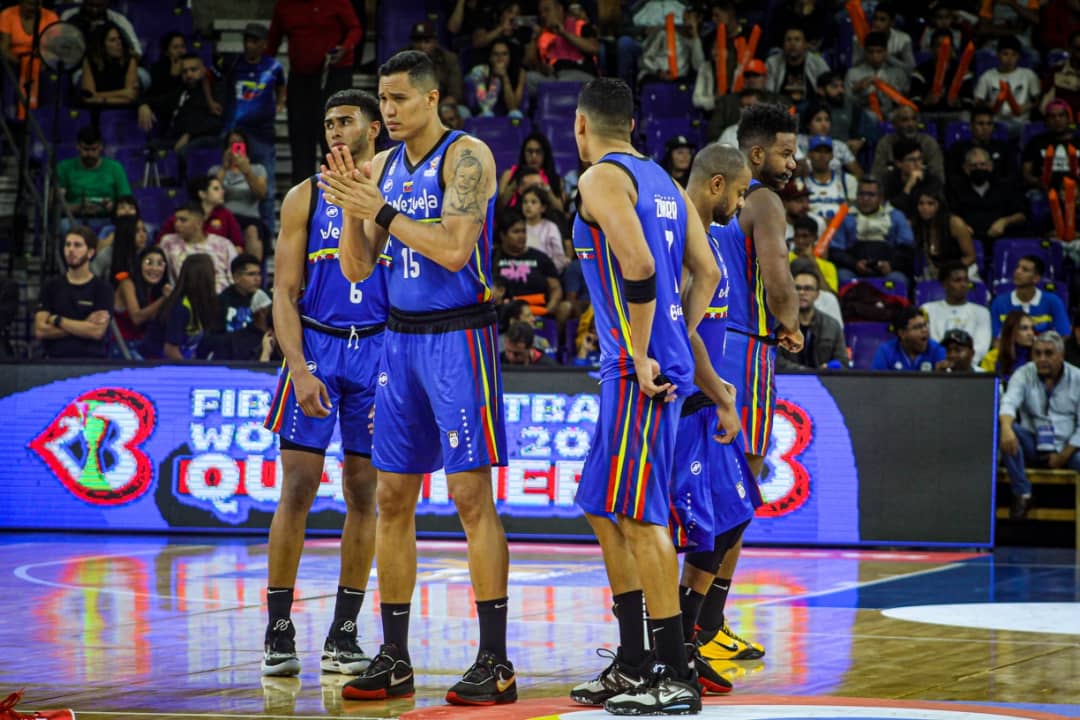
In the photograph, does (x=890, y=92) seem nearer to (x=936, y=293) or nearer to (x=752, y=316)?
(x=936, y=293)

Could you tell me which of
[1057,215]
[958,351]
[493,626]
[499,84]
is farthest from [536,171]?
[493,626]

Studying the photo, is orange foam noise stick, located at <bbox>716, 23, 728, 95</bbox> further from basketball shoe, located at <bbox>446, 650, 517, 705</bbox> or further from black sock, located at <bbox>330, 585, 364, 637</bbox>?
basketball shoe, located at <bbox>446, 650, 517, 705</bbox>

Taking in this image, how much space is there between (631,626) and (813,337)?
8040 mm

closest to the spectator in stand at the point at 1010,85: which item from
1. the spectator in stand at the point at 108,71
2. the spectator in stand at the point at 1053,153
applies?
the spectator in stand at the point at 1053,153

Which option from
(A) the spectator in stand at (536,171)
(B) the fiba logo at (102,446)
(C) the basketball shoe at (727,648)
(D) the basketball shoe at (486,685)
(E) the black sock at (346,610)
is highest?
(A) the spectator in stand at (536,171)

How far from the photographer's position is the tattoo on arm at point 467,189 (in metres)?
6.27

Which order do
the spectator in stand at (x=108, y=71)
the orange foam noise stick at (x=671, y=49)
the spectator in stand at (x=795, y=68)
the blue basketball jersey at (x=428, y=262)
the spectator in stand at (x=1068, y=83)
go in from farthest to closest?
the spectator in stand at (x=108, y=71)
the orange foam noise stick at (x=671, y=49)
the spectator in stand at (x=795, y=68)
the spectator in stand at (x=1068, y=83)
the blue basketball jersey at (x=428, y=262)

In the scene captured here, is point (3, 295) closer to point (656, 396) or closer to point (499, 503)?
point (499, 503)

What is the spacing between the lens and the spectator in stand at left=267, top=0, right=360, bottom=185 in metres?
17.5

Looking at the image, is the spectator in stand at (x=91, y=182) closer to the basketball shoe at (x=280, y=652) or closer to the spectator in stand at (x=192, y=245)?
the spectator in stand at (x=192, y=245)

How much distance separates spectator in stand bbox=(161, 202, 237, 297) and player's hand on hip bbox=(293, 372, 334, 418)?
9212 mm

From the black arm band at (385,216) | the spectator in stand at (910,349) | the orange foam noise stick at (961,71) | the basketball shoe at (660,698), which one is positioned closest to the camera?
the basketball shoe at (660,698)

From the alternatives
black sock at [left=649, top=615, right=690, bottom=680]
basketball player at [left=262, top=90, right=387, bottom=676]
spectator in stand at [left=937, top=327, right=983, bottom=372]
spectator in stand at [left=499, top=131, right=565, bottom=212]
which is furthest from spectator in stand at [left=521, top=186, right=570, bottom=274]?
black sock at [left=649, top=615, right=690, bottom=680]

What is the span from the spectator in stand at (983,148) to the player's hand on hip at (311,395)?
39.2 feet
